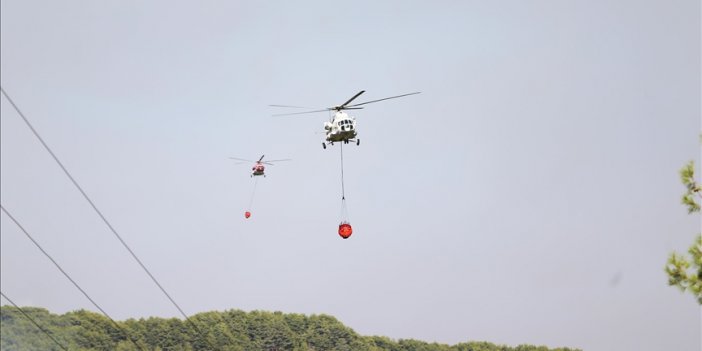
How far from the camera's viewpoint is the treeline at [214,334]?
440 feet

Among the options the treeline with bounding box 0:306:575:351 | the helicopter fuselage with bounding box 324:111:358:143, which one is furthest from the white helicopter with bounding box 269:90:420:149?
the treeline with bounding box 0:306:575:351

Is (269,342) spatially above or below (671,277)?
above

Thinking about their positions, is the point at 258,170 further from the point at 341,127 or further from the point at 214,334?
the point at 214,334

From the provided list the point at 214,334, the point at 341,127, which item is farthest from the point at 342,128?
the point at 214,334

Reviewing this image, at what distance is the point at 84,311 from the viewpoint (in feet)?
447

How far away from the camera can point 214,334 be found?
484 feet

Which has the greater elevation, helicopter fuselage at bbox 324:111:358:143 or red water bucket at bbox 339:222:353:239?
helicopter fuselage at bbox 324:111:358:143

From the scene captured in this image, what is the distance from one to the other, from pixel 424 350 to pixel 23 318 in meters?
68.1

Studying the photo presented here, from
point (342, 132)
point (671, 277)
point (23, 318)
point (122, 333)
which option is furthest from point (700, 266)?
point (122, 333)

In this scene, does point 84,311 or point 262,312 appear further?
point 262,312

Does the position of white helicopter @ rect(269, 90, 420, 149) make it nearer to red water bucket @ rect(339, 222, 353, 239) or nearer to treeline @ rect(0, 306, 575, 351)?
red water bucket @ rect(339, 222, 353, 239)

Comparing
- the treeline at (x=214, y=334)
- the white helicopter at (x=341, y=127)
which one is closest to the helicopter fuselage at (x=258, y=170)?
the white helicopter at (x=341, y=127)

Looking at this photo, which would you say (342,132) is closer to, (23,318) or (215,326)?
(23,318)

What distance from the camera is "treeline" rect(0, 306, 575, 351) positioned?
13425 centimetres
